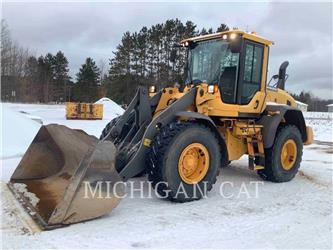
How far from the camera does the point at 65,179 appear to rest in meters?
5.47

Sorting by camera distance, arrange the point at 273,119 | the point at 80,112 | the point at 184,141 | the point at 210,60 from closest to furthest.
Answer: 1. the point at 184,141
2. the point at 210,60
3. the point at 273,119
4. the point at 80,112

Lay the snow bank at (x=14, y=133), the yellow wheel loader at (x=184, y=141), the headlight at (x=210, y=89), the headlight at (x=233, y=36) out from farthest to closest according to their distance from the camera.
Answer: the snow bank at (x=14, y=133), the headlight at (x=233, y=36), the headlight at (x=210, y=89), the yellow wheel loader at (x=184, y=141)

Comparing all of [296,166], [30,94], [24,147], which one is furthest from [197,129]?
[30,94]

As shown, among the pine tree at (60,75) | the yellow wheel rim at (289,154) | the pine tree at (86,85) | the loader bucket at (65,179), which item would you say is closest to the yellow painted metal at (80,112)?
the yellow wheel rim at (289,154)

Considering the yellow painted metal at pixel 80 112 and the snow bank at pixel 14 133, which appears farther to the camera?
the yellow painted metal at pixel 80 112

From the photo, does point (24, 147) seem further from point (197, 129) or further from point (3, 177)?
point (197, 129)

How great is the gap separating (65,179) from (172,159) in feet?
5.07

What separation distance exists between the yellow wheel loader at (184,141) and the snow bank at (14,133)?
2782 mm

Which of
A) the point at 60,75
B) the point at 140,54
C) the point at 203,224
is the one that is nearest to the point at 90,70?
the point at 60,75

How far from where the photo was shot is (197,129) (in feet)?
17.9

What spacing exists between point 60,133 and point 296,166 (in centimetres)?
437

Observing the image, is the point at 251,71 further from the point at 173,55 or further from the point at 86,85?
the point at 86,85

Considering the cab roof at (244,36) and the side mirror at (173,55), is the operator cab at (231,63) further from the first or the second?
the side mirror at (173,55)

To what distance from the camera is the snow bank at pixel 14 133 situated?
844 centimetres
